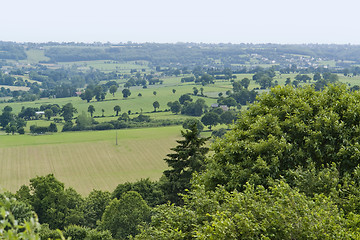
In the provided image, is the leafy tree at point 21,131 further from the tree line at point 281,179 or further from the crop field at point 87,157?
the tree line at point 281,179

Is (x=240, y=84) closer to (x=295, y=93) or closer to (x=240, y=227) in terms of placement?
(x=295, y=93)

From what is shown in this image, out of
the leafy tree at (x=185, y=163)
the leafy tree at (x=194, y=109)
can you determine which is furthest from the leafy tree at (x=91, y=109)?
the leafy tree at (x=185, y=163)

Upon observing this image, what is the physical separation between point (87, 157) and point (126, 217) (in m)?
53.0

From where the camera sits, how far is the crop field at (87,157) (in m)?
76.8

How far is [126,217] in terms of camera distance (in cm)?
4122

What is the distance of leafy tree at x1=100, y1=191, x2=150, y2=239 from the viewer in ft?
135

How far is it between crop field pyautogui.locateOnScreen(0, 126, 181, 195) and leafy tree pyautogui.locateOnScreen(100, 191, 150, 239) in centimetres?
2846

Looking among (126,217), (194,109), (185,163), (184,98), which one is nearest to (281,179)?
(185,163)

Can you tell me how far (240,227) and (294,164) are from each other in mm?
9350

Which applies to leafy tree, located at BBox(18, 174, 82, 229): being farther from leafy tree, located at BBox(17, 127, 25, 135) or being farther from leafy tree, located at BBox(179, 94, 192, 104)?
leafy tree, located at BBox(179, 94, 192, 104)

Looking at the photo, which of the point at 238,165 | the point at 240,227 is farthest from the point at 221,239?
the point at 238,165

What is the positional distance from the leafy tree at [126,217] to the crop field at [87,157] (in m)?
28.5

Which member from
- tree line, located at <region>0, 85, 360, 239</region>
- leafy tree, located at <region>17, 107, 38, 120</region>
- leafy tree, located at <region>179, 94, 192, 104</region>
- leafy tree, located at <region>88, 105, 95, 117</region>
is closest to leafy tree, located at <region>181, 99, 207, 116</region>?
leafy tree, located at <region>179, 94, 192, 104</region>

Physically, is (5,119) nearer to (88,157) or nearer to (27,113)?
(27,113)
